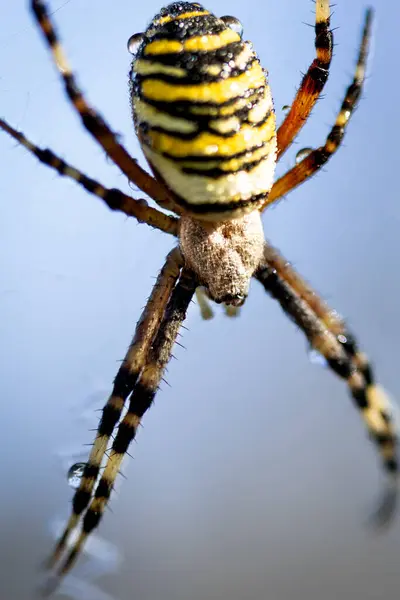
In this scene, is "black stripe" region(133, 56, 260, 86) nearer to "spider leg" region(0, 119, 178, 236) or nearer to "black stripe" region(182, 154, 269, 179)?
"black stripe" region(182, 154, 269, 179)

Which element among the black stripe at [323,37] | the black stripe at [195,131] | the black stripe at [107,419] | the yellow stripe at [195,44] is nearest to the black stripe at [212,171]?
the black stripe at [195,131]

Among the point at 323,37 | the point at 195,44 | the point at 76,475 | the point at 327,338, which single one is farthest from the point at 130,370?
the point at 323,37

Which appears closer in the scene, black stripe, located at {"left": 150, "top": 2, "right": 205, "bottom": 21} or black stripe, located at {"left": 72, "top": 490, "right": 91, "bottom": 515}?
black stripe, located at {"left": 150, "top": 2, "right": 205, "bottom": 21}

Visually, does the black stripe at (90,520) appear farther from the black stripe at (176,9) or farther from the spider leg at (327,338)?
the black stripe at (176,9)

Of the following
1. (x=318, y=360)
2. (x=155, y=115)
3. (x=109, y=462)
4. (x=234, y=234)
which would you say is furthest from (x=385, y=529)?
(x=155, y=115)

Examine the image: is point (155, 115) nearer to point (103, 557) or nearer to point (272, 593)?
point (103, 557)

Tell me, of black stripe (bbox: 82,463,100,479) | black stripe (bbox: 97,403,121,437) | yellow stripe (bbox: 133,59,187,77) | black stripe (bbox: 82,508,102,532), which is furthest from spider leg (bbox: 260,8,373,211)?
black stripe (bbox: 82,508,102,532)

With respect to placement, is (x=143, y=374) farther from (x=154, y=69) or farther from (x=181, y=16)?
(x=181, y=16)
